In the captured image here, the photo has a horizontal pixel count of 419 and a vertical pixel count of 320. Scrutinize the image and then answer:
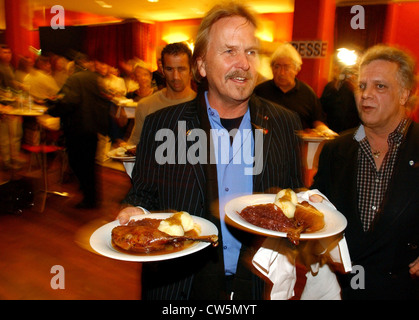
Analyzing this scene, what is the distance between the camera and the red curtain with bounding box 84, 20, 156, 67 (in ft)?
57.2

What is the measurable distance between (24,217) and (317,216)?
5.21 metres

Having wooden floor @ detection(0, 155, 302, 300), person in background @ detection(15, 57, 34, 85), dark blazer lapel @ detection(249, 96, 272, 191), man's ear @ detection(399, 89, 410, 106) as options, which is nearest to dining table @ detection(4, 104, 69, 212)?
wooden floor @ detection(0, 155, 302, 300)

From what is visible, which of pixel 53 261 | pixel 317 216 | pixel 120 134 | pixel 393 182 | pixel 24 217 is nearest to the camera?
pixel 317 216

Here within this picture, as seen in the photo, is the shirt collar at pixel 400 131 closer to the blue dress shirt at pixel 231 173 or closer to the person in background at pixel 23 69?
the blue dress shirt at pixel 231 173

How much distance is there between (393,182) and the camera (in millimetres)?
1836

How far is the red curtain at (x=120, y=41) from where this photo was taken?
1744 centimetres

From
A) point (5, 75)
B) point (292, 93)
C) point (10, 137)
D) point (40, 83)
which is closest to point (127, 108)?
point (40, 83)

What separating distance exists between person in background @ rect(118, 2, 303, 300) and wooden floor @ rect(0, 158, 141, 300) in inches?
58.8

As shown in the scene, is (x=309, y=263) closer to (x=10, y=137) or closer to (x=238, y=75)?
(x=238, y=75)

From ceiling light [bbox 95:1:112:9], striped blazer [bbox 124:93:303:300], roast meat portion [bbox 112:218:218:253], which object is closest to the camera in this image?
roast meat portion [bbox 112:218:218:253]

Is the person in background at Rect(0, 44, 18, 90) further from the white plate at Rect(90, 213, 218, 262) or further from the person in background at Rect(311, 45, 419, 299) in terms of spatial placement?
the person in background at Rect(311, 45, 419, 299)

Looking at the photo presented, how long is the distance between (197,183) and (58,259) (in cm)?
318

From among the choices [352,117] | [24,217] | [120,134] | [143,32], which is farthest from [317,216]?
[143,32]

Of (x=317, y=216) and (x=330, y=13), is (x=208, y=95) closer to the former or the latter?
(x=317, y=216)
